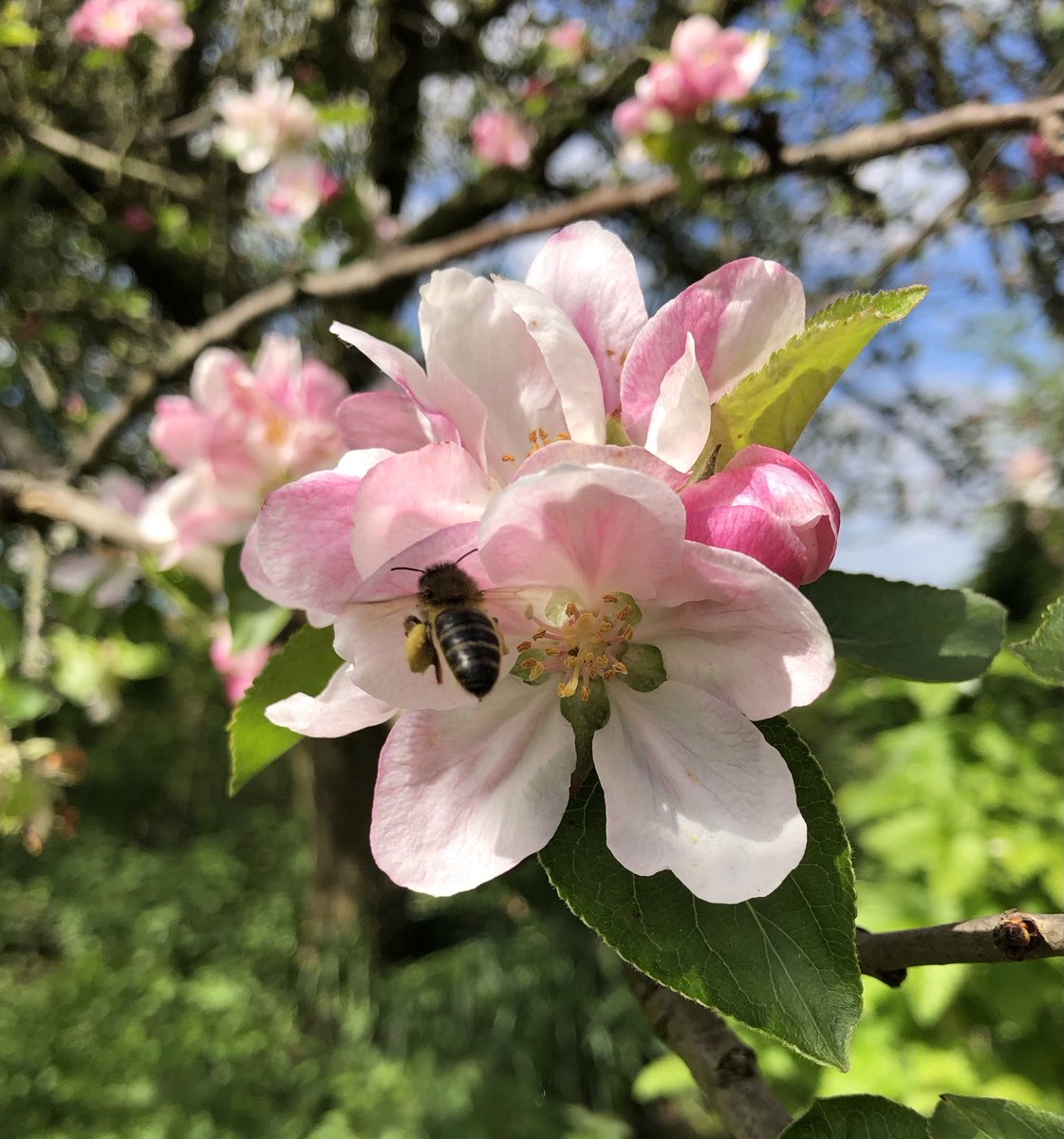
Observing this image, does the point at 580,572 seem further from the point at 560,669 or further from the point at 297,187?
the point at 297,187

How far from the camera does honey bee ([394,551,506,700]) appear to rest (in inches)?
19.6

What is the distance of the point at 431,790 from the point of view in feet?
1.70

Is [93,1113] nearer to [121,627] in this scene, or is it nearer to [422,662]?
[121,627]

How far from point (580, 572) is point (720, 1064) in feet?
1.13

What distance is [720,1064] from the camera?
572mm

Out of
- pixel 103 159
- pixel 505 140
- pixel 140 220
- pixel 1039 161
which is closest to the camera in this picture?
pixel 1039 161

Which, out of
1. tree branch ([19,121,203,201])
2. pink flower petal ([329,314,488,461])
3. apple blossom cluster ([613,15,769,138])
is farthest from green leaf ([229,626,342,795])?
tree branch ([19,121,203,201])

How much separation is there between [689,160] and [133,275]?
308 cm

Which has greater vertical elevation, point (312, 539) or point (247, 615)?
→ point (312, 539)

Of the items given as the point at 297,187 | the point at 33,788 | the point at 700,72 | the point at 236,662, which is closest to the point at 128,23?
the point at 297,187

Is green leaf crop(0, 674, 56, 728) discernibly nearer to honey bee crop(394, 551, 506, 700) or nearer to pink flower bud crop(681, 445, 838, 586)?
honey bee crop(394, 551, 506, 700)

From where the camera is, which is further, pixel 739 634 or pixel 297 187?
pixel 297 187

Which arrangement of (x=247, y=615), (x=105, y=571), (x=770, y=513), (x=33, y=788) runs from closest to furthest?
(x=770, y=513), (x=247, y=615), (x=33, y=788), (x=105, y=571)

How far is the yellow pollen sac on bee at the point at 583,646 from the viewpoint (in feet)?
1.80
